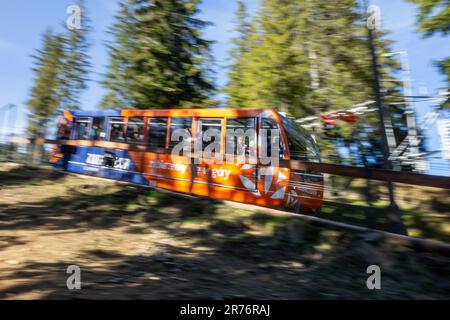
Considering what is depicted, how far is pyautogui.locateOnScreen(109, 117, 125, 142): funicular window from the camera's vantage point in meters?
12.8

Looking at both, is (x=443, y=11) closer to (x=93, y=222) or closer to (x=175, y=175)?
(x=175, y=175)

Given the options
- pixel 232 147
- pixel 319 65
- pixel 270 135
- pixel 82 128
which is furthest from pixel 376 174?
pixel 319 65

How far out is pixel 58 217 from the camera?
281 inches

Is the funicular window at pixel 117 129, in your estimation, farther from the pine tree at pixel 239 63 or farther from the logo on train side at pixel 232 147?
the pine tree at pixel 239 63

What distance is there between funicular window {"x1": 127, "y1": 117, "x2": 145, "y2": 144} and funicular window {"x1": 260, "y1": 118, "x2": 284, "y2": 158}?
15.0 ft

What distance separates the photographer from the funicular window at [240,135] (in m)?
9.86

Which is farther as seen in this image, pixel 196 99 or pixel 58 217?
pixel 196 99

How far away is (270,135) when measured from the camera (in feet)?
31.5

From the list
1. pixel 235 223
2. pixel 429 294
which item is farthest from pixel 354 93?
pixel 429 294

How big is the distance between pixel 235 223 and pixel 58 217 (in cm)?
349

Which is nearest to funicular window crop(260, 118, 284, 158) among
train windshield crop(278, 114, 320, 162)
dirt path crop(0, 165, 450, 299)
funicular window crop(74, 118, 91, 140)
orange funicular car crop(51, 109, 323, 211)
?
orange funicular car crop(51, 109, 323, 211)

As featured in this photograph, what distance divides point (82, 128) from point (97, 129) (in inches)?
36.9

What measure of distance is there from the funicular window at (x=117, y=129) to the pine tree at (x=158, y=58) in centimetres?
877

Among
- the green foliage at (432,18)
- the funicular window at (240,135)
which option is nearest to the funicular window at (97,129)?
the funicular window at (240,135)
